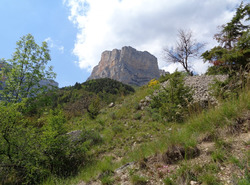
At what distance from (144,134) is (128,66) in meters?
151

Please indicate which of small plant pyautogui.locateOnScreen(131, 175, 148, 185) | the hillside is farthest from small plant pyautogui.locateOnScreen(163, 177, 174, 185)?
small plant pyautogui.locateOnScreen(131, 175, 148, 185)

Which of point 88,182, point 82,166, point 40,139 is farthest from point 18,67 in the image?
point 88,182

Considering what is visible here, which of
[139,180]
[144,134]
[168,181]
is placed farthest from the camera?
[144,134]

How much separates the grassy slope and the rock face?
134 meters

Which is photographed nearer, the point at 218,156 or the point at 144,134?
the point at 218,156

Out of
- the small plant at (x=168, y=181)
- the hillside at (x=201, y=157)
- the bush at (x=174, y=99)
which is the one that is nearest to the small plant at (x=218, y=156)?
the hillside at (x=201, y=157)

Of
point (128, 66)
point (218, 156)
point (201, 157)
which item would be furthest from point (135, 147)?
point (128, 66)

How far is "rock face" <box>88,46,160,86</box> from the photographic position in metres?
145

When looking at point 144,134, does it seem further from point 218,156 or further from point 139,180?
point 218,156

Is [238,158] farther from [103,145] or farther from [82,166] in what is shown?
[103,145]

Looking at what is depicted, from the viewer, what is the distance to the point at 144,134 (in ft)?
17.1

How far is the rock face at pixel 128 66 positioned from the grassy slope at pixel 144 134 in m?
134

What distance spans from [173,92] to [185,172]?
4292 mm

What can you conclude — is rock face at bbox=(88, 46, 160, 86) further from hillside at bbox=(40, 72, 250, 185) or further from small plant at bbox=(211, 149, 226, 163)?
small plant at bbox=(211, 149, 226, 163)
